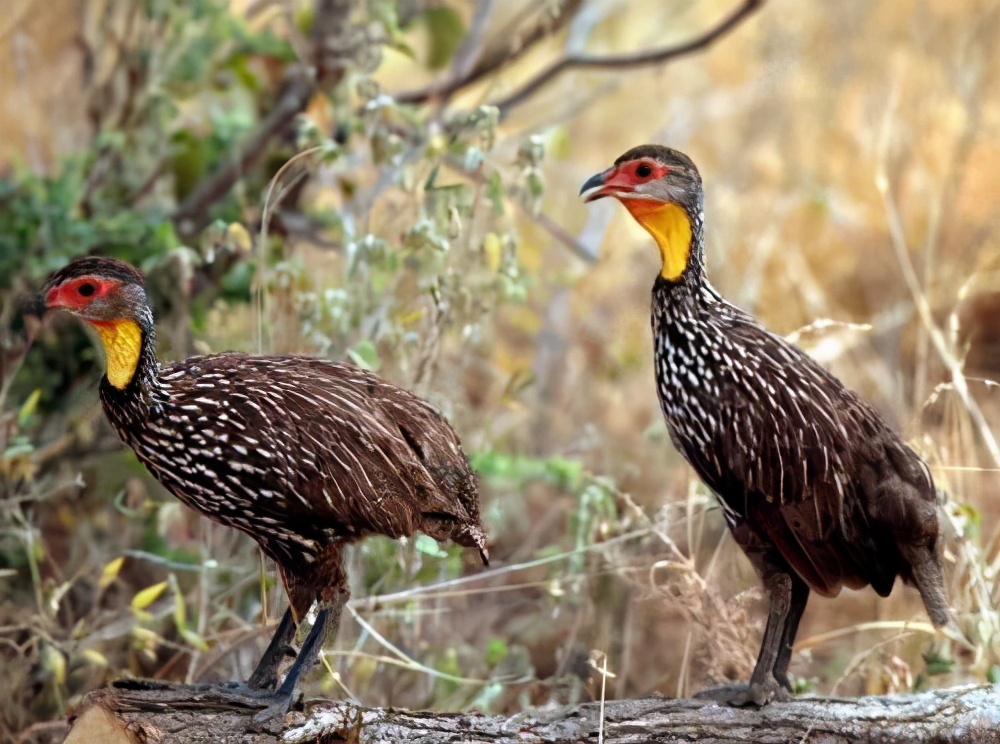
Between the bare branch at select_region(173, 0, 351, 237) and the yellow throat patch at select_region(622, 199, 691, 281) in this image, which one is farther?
the bare branch at select_region(173, 0, 351, 237)

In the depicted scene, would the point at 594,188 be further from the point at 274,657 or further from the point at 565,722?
the point at 274,657

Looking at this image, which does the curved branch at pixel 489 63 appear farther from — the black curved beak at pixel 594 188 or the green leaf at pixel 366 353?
the black curved beak at pixel 594 188

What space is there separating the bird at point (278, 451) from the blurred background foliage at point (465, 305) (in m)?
0.46

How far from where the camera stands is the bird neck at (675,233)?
3.44m

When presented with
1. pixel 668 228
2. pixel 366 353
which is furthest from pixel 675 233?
pixel 366 353

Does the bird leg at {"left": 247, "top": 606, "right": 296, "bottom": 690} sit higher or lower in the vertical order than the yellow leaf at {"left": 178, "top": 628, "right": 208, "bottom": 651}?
higher

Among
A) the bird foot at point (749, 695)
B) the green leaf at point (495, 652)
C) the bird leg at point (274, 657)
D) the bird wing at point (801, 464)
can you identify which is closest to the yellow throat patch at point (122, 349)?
the bird leg at point (274, 657)

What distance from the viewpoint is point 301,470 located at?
310cm

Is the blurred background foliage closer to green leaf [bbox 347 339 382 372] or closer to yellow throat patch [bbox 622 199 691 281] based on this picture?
green leaf [bbox 347 339 382 372]

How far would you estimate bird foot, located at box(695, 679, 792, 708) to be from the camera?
10.8 feet

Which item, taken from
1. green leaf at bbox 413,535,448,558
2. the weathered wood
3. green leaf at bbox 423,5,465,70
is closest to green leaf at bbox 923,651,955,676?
the weathered wood

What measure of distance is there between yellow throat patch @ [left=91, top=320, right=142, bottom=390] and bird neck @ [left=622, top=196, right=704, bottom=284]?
1.33 m

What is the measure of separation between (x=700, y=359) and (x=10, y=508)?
8.78 feet

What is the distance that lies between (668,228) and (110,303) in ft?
4.83
